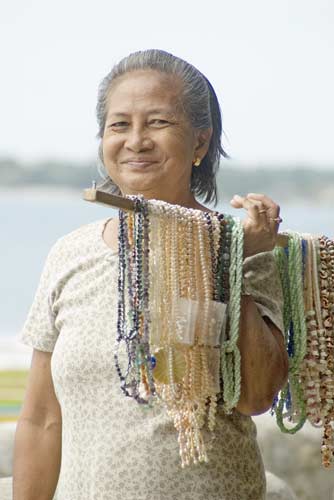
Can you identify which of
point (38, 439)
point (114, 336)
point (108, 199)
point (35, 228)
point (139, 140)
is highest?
point (35, 228)

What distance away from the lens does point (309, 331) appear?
2049 millimetres

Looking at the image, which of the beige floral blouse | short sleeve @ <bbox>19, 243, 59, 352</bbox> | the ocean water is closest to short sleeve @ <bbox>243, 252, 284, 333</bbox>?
the beige floral blouse

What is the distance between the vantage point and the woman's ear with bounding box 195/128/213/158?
2.09 meters

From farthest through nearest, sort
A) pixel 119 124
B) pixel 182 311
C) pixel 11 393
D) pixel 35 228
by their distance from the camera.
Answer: pixel 35 228 → pixel 11 393 → pixel 119 124 → pixel 182 311

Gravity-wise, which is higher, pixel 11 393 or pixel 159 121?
pixel 159 121

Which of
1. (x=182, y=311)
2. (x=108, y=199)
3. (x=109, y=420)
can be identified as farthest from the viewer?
(x=109, y=420)

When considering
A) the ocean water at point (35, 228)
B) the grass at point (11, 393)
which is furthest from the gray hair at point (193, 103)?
the ocean water at point (35, 228)

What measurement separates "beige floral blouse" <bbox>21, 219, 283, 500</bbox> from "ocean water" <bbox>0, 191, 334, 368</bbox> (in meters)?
4.80

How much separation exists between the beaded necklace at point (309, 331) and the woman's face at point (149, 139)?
0.26 meters

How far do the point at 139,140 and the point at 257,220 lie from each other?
0.30 meters

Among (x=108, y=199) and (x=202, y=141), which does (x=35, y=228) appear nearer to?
(x=202, y=141)

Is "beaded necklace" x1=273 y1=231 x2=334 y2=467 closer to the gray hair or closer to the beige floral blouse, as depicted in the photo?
the beige floral blouse

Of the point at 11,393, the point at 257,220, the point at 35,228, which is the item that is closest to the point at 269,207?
the point at 257,220

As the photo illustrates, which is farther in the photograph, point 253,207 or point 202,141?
point 202,141
